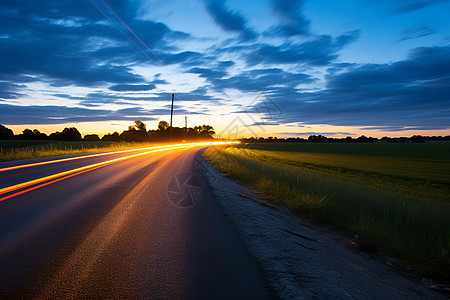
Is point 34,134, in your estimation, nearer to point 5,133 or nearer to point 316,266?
point 5,133

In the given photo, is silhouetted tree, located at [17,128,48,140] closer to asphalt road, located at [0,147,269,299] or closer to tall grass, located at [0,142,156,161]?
tall grass, located at [0,142,156,161]

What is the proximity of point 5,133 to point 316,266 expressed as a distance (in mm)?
108221

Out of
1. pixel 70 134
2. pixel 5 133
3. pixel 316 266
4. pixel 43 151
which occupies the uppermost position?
pixel 70 134

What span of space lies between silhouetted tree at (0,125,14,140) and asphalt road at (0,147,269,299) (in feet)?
328

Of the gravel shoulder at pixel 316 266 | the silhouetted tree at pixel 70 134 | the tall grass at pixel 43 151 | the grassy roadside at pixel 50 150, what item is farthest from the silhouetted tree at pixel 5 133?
the gravel shoulder at pixel 316 266

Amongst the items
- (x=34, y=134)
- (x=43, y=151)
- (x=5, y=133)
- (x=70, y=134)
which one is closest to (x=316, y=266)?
(x=43, y=151)

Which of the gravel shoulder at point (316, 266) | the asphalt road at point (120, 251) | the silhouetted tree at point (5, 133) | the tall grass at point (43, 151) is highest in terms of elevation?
the silhouetted tree at point (5, 133)

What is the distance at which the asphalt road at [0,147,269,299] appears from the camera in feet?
8.47

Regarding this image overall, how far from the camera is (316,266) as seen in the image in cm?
328

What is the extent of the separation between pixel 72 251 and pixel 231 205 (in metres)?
3.85

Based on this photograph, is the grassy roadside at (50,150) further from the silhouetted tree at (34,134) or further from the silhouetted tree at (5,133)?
the silhouetted tree at (34,134)

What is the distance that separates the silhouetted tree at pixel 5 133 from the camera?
81.2 m

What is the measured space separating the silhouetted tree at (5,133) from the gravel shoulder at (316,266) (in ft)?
343

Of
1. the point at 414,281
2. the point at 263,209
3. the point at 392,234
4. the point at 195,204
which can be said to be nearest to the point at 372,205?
the point at 392,234
